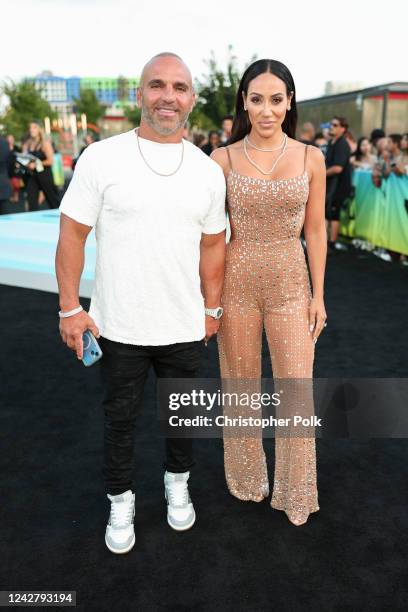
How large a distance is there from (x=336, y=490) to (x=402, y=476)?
1.27 feet

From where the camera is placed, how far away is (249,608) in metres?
2.09

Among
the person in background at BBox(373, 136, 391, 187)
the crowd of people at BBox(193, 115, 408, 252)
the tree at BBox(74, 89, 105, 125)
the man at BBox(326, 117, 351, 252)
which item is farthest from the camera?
the tree at BBox(74, 89, 105, 125)

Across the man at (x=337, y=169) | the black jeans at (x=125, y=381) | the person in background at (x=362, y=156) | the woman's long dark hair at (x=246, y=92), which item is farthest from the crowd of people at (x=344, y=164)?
the black jeans at (x=125, y=381)

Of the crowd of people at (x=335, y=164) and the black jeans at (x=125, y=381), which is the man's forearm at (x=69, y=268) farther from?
the crowd of people at (x=335, y=164)

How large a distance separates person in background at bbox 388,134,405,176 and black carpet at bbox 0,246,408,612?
18.1ft

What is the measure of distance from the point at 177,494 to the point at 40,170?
27.5 ft

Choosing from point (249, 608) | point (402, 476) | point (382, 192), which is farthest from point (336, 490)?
point (382, 192)

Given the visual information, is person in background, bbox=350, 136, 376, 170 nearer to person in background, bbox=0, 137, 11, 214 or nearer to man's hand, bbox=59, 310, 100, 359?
person in background, bbox=0, 137, 11, 214

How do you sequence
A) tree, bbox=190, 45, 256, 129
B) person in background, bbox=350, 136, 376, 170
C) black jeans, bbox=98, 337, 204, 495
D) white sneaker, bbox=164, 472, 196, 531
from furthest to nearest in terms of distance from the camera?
tree, bbox=190, 45, 256, 129
person in background, bbox=350, 136, 376, 170
white sneaker, bbox=164, 472, 196, 531
black jeans, bbox=98, 337, 204, 495

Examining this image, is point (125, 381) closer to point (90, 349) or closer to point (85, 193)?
point (90, 349)

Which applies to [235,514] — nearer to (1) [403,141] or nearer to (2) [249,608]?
(2) [249,608]

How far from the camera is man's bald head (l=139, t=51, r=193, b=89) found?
6.72 ft

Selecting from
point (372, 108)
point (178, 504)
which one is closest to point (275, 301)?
point (178, 504)

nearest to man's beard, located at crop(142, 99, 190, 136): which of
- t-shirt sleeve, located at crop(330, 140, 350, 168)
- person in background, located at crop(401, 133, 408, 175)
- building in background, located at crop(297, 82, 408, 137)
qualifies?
person in background, located at crop(401, 133, 408, 175)
